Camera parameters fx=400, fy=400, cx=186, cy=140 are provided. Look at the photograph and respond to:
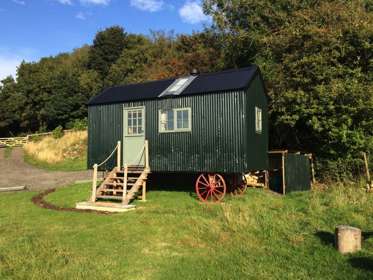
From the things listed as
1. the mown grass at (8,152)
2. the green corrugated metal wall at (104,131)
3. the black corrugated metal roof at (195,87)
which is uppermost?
the black corrugated metal roof at (195,87)

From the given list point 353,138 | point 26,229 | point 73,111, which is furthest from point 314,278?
point 73,111

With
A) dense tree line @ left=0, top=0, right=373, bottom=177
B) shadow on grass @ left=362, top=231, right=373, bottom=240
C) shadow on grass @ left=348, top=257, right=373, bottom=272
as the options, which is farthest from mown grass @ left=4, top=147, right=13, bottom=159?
shadow on grass @ left=348, top=257, right=373, bottom=272

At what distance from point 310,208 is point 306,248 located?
4.43 m

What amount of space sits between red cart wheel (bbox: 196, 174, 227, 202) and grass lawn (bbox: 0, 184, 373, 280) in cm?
142

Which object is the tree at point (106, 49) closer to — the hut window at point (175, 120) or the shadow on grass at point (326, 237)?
the hut window at point (175, 120)

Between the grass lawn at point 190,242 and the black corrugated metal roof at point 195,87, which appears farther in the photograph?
the black corrugated metal roof at point 195,87

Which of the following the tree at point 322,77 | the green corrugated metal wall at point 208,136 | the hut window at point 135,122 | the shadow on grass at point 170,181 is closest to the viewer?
the green corrugated metal wall at point 208,136

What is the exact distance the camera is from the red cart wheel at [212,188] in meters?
15.4

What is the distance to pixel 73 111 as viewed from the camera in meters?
51.1

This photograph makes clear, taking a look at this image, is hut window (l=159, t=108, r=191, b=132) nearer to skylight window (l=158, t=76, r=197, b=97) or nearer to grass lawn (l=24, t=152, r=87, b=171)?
skylight window (l=158, t=76, r=197, b=97)

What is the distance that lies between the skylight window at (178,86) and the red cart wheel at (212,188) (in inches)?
142

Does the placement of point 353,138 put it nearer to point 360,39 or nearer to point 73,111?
point 360,39

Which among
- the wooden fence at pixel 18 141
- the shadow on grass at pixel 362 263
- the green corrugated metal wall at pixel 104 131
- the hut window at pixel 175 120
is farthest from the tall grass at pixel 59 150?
the shadow on grass at pixel 362 263

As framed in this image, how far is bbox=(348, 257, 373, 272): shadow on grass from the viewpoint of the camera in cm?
689
